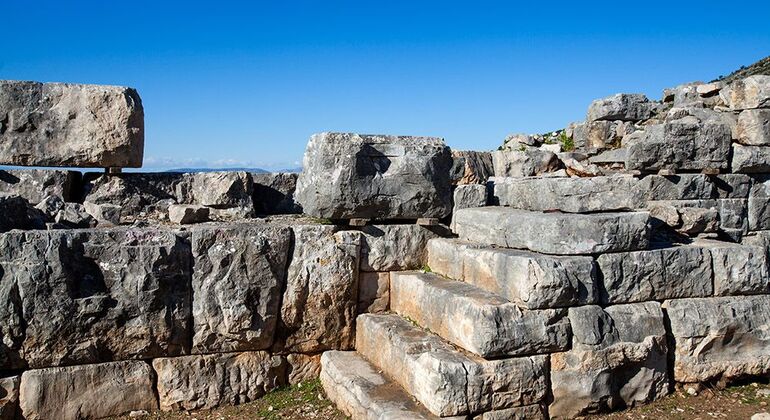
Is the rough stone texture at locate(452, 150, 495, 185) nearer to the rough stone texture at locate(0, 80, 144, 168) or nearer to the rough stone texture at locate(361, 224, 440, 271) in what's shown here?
the rough stone texture at locate(361, 224, 440, 271)

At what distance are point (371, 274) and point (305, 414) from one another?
146 centimetres

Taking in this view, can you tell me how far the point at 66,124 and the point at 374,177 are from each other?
10.1ft

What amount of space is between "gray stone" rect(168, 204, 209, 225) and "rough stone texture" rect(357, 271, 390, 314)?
1734 millimetres

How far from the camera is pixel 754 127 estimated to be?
7.64 metres

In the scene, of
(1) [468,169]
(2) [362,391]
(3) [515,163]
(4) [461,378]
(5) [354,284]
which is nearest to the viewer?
(4) [461,378]

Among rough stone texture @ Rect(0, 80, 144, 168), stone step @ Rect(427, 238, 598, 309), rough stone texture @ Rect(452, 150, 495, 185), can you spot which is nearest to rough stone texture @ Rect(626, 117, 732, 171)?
rough stone texture @ Rect(452, 150, 495, 185)

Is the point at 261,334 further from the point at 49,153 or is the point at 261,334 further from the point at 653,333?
the point at 653,333

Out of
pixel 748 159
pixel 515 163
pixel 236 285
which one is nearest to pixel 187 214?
pixel 236 285

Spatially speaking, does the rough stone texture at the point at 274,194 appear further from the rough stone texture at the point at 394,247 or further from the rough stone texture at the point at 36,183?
the rough stone texture at the point at 36,183

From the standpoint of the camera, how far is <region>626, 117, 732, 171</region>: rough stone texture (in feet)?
24.0

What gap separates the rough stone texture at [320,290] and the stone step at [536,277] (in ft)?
4.26

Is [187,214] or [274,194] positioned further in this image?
[274,194]

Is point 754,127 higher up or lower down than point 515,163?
higher up

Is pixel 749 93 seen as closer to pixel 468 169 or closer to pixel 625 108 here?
pixel 625 108
